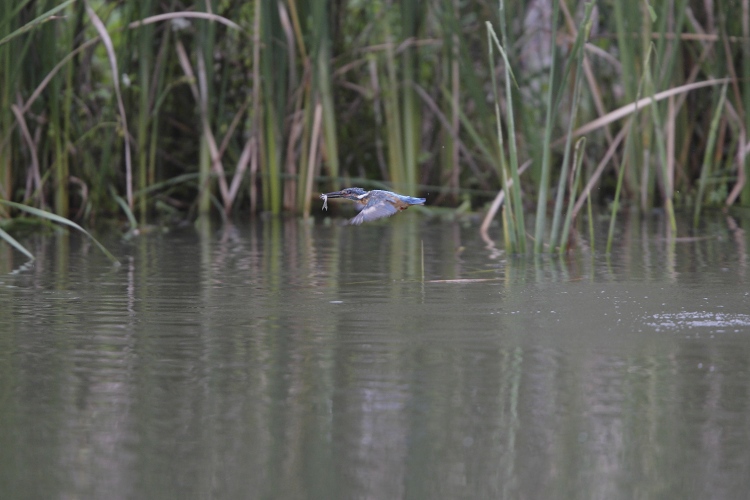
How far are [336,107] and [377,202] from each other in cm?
422

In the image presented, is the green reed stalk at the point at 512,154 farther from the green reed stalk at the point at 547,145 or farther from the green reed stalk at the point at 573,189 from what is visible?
the green reed stalk at the point at 573,189

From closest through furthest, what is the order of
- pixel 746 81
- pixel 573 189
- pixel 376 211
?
pixel 376 211 < pixel 573 189 < pixel 746 81

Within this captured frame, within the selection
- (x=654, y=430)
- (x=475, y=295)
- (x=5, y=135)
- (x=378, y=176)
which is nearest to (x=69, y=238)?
(x=5, y=135)

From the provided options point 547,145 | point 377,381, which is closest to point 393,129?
point 547,145

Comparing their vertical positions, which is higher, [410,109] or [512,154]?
[410,109]

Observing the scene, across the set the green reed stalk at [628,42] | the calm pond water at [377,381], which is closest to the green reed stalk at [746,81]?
the green reed stalk at [628,42]

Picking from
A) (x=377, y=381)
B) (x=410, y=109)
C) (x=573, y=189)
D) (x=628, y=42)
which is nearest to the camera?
(x=377, y=381)

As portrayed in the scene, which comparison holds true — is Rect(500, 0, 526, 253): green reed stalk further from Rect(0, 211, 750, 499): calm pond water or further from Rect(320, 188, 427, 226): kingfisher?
Rect(320, 188, 427, 226): kingfisher

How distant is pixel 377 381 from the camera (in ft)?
10.0

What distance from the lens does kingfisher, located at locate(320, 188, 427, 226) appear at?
4570 millimetres

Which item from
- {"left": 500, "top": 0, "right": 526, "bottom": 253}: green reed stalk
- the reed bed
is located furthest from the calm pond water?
the reed bed

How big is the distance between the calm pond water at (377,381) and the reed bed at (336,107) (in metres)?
1.84

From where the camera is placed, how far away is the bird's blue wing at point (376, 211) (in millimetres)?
4559

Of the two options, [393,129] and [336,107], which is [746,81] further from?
[336,107]
